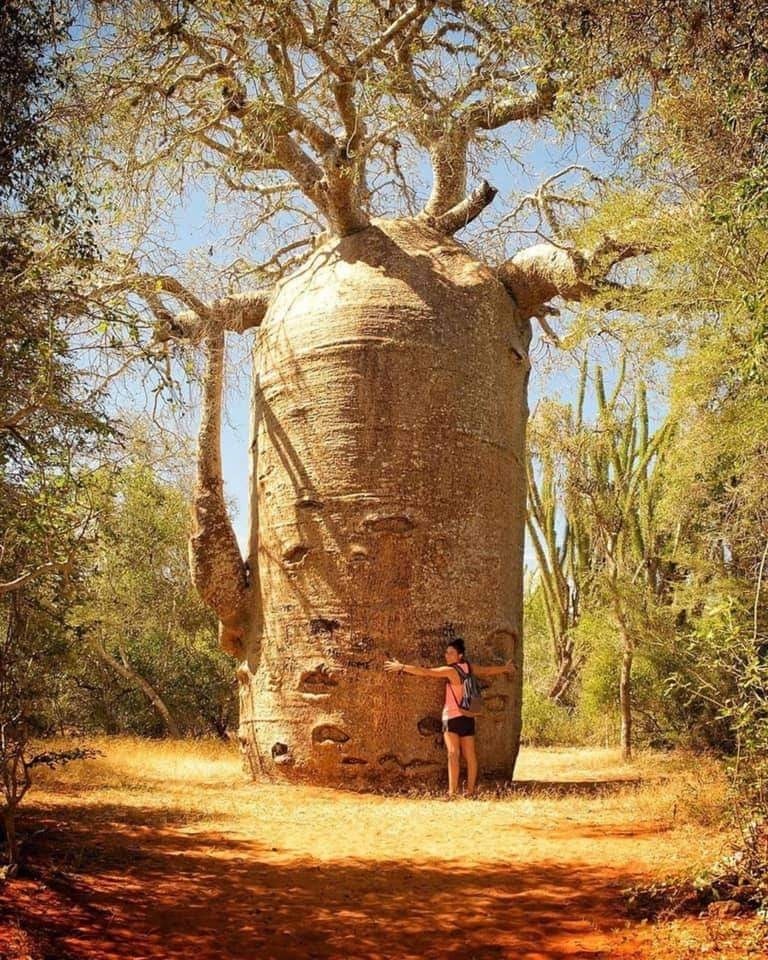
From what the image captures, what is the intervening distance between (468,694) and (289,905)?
2689 millimetres

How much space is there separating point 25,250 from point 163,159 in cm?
246

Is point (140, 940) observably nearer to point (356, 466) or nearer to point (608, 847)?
point (608, 847)

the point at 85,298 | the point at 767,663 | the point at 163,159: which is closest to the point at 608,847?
the point at 767,663

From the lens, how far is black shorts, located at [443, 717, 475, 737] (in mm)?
5824

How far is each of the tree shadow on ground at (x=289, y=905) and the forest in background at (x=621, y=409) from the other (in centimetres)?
49

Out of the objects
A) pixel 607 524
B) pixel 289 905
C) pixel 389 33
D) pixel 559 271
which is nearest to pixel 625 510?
pixel 607 524

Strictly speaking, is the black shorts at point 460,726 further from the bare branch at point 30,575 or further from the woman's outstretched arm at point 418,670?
the bare branch at point 30,575

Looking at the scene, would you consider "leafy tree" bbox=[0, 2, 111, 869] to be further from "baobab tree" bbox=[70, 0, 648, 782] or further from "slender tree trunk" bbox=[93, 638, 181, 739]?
"slender tree trunk" bbox=[93, 638, 181, 739]

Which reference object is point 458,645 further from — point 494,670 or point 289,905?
point 289,905

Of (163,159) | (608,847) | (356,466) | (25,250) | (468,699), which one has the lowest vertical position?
(608,847)

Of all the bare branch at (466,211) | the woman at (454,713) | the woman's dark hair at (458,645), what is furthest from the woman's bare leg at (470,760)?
the bare branch at (466,211)

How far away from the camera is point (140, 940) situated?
277cm

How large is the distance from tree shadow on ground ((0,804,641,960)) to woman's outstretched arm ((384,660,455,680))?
6.11 ft

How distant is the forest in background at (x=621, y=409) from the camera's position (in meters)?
3.36
